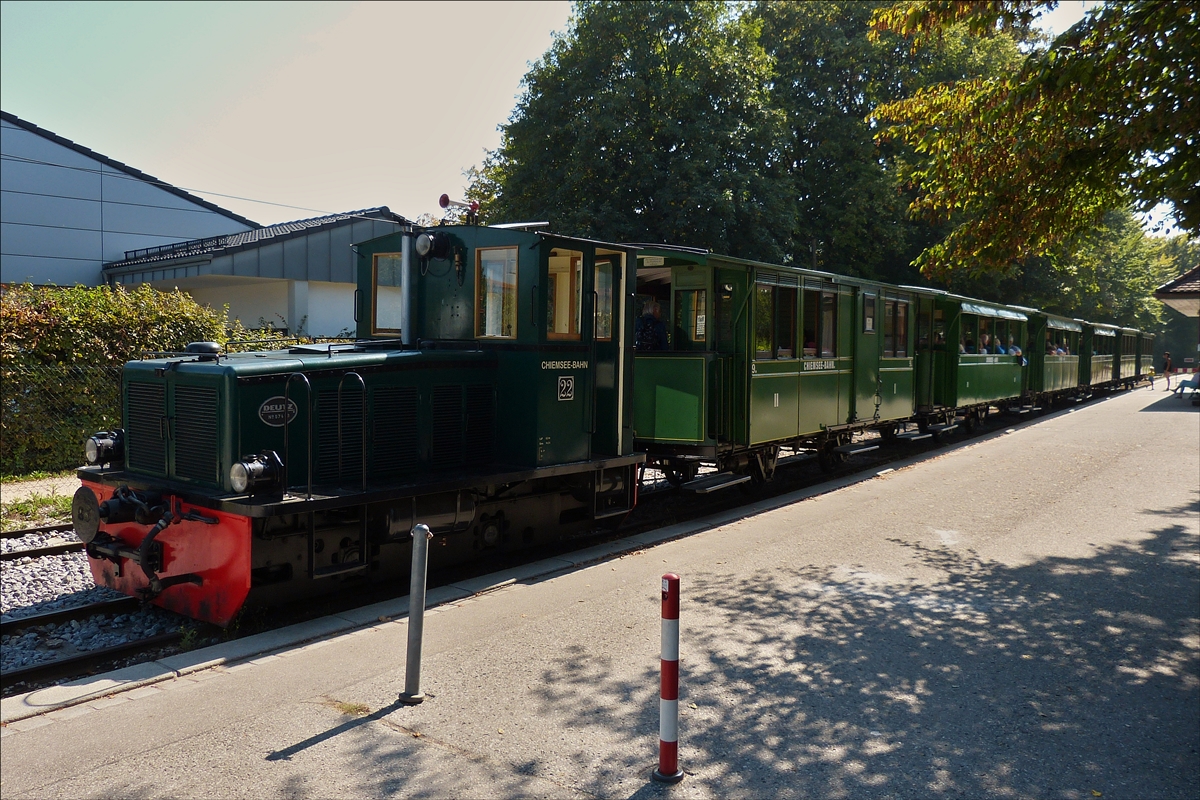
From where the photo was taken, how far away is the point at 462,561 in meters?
7.81

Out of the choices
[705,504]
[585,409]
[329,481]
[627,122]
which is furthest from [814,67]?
[329,481]

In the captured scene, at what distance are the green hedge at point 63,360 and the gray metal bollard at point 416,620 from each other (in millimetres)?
9946

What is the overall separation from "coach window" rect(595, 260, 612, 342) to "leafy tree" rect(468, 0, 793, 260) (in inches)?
569

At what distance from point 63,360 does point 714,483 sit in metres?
9.48

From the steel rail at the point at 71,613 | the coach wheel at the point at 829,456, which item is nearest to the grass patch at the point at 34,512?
the steel rail at the point at 71,613

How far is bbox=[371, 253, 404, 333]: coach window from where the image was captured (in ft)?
27.2

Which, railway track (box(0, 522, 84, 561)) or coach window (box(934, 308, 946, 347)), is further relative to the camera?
coach window (box(934, 308, 946, 347))

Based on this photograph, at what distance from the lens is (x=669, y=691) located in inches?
156

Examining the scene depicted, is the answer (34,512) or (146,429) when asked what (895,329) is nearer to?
(146,429)

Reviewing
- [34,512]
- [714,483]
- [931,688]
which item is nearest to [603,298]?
[714,483]

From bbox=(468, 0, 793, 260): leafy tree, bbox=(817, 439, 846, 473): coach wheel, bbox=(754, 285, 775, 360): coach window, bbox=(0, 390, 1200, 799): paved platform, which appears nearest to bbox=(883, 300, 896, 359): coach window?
bbox=(817, 439, 846, 473): coach wheel

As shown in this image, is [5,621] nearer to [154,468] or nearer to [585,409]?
[154,468]

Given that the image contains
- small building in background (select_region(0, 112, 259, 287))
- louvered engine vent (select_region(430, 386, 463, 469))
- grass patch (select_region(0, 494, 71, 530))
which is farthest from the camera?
small building in background (select_region(0, 112, 259, 287))

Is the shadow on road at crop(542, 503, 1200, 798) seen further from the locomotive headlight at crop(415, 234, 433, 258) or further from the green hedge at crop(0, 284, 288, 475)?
the green hedge at crop(0, 284, 288, 475)
